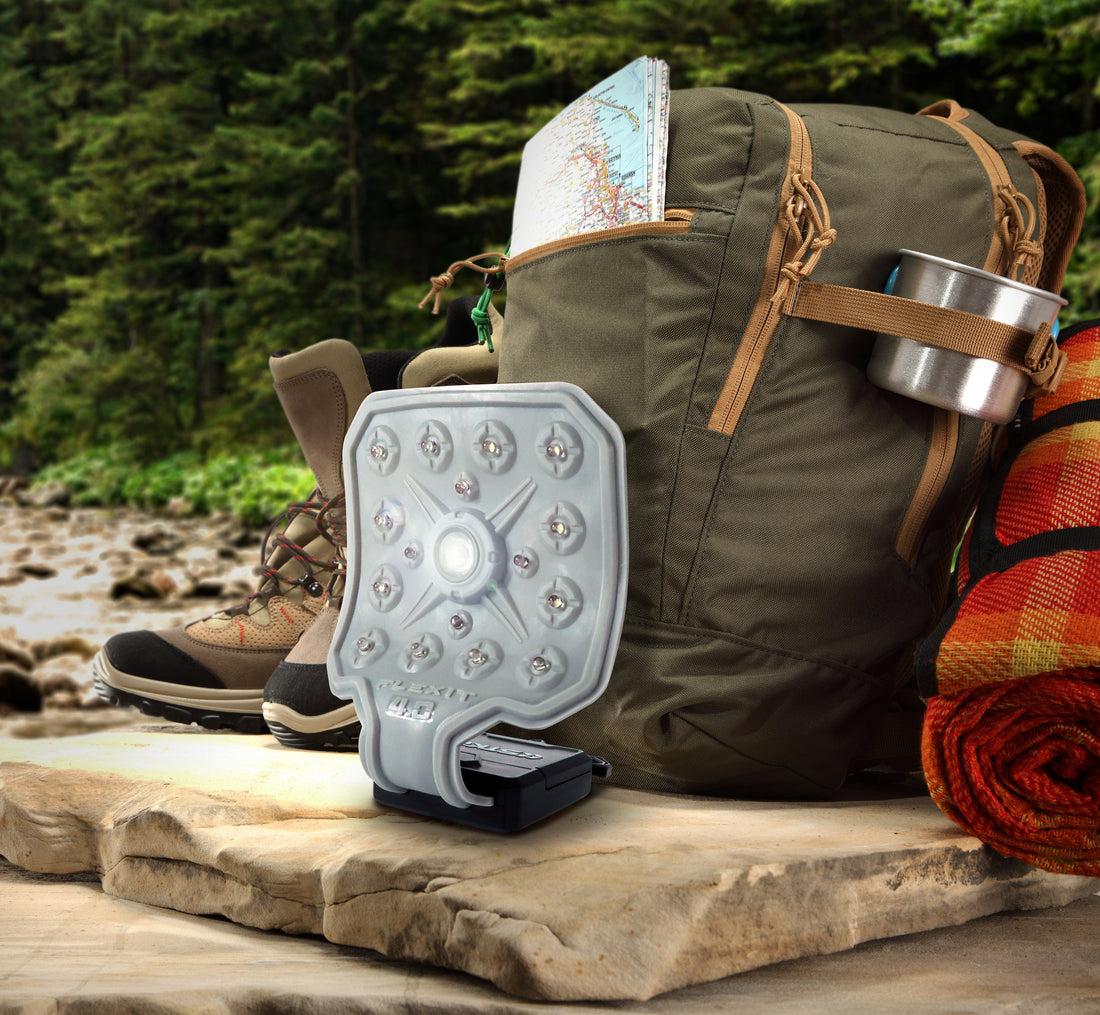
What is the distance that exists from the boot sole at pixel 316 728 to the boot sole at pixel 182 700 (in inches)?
9.4

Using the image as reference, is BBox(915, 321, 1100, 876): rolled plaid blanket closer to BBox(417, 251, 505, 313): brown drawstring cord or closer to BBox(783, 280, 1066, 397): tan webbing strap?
BBox(783, 280, 1066, 397): tan webbing strap

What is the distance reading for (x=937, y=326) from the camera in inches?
37.8

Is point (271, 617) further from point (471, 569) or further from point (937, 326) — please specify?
point (937, 326)

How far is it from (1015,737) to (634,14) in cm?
836

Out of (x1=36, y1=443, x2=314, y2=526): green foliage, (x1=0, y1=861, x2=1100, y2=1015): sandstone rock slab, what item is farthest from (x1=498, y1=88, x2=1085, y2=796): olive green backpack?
(x1=36, y1=443, x2=314, y2=526): green foliage

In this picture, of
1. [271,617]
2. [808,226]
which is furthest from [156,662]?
[808,226]

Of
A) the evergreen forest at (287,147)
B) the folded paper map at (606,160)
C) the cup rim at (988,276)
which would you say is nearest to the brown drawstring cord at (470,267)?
the folded paper map at (606,160)

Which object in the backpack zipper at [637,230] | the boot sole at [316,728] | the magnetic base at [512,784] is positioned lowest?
the boot sole at [316,728]

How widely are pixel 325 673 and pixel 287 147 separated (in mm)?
10130

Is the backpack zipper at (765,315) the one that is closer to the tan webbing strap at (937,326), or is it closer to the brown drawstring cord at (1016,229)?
the tan webbing strap at (937,326)

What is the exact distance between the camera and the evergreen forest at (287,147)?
7.63 meters

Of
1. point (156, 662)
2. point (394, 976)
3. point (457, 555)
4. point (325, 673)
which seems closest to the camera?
point (394, 976)

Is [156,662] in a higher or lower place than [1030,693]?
lower

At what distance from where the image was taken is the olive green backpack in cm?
101
